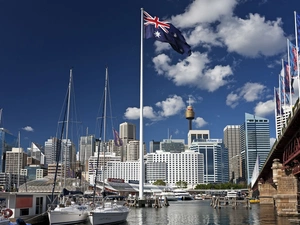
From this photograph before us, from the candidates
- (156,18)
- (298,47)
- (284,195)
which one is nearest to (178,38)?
(156,18)

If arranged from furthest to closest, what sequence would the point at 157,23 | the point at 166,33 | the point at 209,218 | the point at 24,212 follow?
the point at 157,23 → the point at 166,33 → the point at 209,218 → the point at 24,212

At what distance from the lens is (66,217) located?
49469 millimetres

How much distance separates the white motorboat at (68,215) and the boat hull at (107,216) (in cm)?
300

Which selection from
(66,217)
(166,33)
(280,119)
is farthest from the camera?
(280,119)

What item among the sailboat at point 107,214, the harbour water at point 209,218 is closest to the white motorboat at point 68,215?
the sailboat at point 107,214

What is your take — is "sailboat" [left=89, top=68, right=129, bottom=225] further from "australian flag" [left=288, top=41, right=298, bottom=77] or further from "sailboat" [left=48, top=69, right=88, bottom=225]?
"australian flag" [left=288, top=41, right=298, bottom=77]

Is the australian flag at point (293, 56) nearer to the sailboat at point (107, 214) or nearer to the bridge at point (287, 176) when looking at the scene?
the bridge at point (287, 176)

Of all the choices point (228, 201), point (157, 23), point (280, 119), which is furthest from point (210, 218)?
point (228, 201)

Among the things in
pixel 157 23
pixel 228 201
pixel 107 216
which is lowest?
pixel 228 201

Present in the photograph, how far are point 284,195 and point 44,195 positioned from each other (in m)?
33.9

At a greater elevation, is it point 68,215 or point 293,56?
point 293,56

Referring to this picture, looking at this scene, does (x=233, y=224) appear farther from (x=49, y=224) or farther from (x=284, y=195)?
(x=49, y=224)

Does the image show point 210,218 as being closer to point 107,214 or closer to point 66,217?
point 107,214

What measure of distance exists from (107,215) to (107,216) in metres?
0.16
